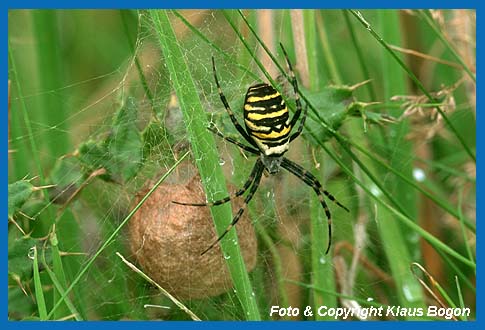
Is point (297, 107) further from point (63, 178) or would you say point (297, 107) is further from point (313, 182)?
point (63, 178)

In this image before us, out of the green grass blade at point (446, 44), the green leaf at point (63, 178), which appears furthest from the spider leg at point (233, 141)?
the green grass blade at point (446, 44)

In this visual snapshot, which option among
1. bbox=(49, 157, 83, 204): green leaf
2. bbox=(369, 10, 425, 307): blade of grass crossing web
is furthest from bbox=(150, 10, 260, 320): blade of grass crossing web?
bbox=(369, 10, 425, 307): blade of grass crossing web

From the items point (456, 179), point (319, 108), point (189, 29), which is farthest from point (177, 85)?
point (456, 179)

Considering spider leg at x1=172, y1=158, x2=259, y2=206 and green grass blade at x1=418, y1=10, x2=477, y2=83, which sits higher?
green grass blade at x1=418, y1=10, x2=477, y2=83

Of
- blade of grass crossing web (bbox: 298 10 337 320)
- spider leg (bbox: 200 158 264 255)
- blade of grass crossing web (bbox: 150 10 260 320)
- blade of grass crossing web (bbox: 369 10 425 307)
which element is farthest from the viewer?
blade of grass crossing web (bbox: 369 10 425 307)

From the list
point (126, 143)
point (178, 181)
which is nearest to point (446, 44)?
point (178, 181)

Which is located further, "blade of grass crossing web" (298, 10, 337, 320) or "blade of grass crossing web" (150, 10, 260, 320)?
"blade of grass crossing web" (298, 10, 337, 320)

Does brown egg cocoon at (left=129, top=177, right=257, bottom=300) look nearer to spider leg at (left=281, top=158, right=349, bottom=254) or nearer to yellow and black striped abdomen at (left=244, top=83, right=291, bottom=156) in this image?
yellow and black striped abdomen at (left=244, top=83, right=291, bottom=156)
